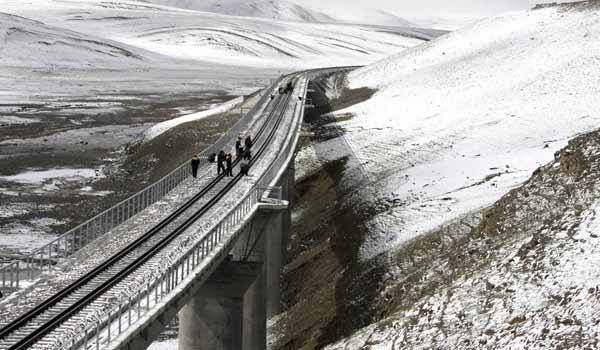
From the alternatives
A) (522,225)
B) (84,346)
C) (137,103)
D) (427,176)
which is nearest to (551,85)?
(427,176)

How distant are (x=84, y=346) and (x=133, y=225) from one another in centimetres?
1273

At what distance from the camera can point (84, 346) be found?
18.3 meters

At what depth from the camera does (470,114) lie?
227ft

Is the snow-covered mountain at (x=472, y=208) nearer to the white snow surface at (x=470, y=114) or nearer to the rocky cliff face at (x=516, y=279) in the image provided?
the rocky cliff face at (x=516, y=279)

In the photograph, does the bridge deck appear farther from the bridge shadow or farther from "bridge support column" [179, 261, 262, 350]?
the bridge shadow

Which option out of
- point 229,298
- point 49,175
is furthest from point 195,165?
point 49,175

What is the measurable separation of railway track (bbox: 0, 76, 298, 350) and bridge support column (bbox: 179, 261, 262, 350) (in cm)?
239

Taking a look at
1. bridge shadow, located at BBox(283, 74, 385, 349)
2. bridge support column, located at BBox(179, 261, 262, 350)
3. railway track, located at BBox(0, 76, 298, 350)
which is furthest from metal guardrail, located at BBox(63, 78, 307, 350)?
bridge shadow, located at BBox(283, 74, 385, 349)

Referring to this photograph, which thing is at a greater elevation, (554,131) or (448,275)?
(554,131)

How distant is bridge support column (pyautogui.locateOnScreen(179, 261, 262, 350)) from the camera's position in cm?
2881

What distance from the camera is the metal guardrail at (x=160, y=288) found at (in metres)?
19.2

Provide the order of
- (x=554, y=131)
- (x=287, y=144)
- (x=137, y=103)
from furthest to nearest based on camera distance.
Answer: (x=137, y=103) → (x=554, y=131) → (x=287, y=144)

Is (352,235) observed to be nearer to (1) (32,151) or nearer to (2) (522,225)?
(2) (522,225)

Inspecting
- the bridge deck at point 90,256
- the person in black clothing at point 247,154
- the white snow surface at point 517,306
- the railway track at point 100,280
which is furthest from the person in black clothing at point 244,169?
the white snow surface at point 517,306
